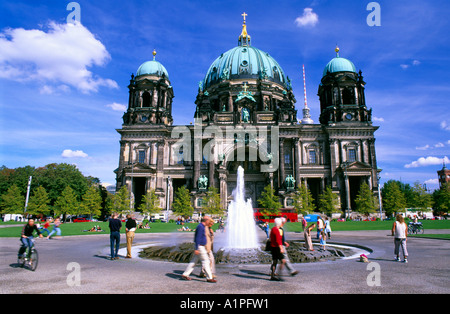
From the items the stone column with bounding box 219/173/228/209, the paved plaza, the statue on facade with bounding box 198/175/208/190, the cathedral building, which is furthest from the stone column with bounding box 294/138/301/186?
the paved plaza

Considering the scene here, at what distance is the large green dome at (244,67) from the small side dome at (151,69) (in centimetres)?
1320

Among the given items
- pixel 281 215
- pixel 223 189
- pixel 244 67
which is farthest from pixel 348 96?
pixel 223 189

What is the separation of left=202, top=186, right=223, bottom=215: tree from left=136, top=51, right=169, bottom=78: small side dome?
28568 mm

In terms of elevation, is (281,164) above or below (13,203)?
above

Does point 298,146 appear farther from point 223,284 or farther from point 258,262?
point 223,284

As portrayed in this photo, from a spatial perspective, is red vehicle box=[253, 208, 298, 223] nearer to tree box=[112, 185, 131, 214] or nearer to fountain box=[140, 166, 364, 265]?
tree box=[112, 185, 131, 214]

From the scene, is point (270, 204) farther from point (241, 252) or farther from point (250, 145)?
point (241, 252)

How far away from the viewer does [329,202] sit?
4931cm

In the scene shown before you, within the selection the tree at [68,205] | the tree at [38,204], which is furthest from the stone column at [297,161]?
the tree at [38,204]

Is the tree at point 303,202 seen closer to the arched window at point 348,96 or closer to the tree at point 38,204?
the arched window at point 348,96

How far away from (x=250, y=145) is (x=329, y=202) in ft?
58.5
